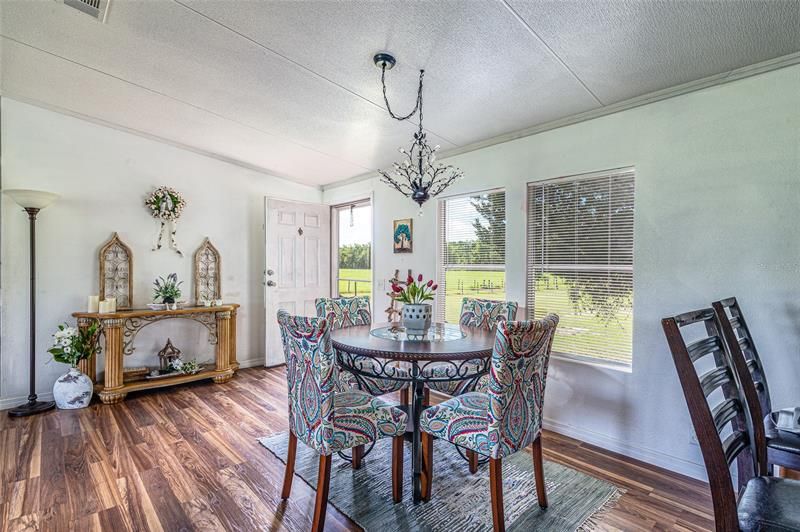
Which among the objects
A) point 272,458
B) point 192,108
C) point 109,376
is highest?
point 192,108

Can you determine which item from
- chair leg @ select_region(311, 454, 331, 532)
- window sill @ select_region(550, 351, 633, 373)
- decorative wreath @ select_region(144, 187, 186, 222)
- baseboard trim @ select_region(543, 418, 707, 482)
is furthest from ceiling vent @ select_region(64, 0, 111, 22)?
baseboard trim @ select_region(543, 418, 707, 482)

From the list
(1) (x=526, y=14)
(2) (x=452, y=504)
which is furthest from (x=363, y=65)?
(2) (x=452, y=504)

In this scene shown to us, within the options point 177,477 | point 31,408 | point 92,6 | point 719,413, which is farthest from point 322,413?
point 31,408

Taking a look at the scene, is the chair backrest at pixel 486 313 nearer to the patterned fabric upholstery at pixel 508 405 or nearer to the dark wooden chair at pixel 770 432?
the patterned fabric upholstery at pixel 508 405

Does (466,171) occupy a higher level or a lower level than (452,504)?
higher

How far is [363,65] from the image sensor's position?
2.35 metres

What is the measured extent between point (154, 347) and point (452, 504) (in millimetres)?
3629

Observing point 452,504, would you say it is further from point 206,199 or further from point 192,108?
point 206,199

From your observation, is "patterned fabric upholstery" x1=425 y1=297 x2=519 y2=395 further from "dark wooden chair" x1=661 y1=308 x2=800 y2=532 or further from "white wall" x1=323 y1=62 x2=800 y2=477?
"dark wooden chair" x1=661 y1=308 x2=800 y2=532

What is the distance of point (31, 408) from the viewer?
3289 millimetres

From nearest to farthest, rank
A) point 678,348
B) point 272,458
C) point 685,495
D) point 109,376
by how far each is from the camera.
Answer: point 678,348, point 685,495, point 272,458, point 109,376

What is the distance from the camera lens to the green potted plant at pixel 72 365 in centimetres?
336

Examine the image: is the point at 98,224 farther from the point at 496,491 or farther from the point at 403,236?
the point at 496,491

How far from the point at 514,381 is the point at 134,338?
157 inches
